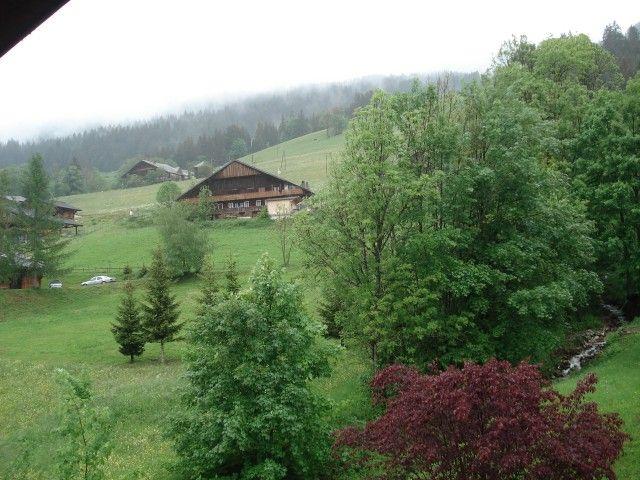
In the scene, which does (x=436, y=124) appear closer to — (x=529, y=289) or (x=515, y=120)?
(x=515, y=120)

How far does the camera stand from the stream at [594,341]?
25984 millimetres

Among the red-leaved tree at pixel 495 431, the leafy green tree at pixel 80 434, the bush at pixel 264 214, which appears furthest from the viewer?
the bush at pixel 264 214

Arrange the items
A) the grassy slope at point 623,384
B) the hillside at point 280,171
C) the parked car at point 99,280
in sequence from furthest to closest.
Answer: the hillside at point 280,171
the parked car at point 99,280
the grassy slope at point 623,384

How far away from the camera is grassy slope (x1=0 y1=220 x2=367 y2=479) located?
21.4m

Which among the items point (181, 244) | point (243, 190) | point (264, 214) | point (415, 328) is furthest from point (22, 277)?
point (415, 328)

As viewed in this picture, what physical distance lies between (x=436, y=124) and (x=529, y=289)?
7.29m

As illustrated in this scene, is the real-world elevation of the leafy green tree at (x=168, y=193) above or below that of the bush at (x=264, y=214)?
above

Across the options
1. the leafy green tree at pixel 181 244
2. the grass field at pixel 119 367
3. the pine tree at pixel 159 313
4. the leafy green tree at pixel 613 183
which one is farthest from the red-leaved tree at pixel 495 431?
the leafy green tree at pixel 181 244

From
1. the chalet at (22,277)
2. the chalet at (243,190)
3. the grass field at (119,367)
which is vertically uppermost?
the chalet at (243,190)

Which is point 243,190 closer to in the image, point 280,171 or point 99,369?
point 280,171

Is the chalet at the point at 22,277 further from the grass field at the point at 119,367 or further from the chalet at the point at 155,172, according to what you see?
the chalet at the point at 155,172

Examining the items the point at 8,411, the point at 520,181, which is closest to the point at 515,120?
the point at 520,181

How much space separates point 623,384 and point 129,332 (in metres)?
27.5

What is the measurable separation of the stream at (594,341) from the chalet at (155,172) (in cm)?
13320
